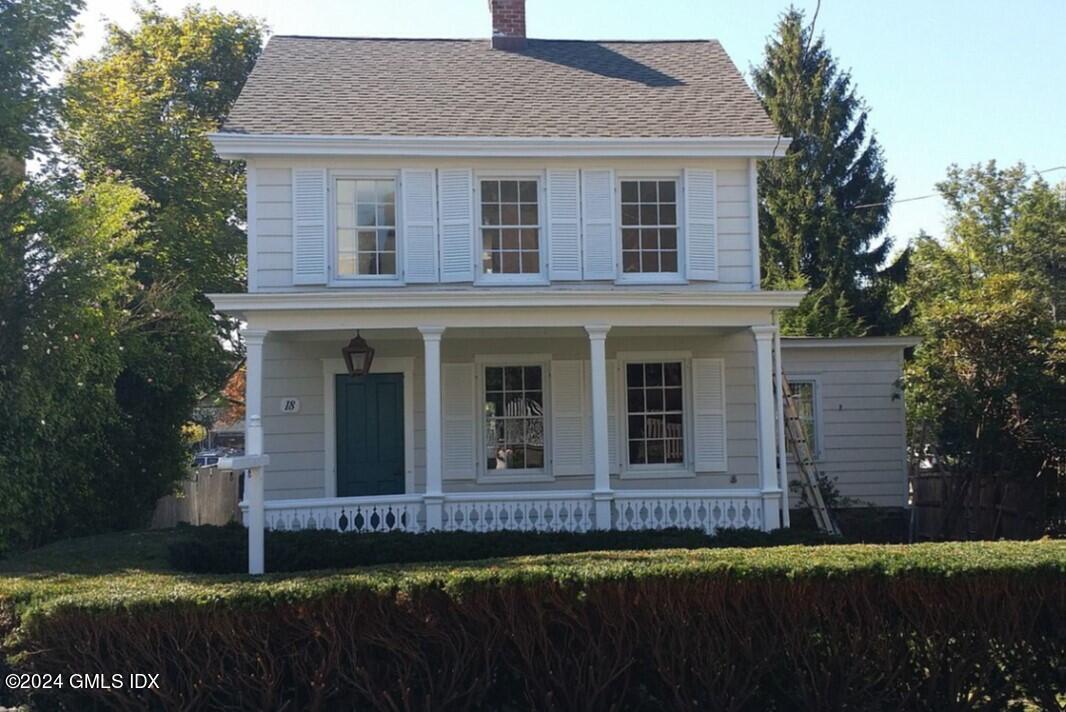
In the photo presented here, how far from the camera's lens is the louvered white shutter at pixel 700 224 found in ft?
45.8

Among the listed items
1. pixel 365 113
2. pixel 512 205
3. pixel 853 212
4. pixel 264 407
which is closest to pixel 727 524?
pixel 512 205

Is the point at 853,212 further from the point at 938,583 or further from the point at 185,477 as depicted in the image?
the point at 938,583

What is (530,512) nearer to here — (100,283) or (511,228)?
(511,228)

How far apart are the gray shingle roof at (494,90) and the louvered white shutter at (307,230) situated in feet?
2.31

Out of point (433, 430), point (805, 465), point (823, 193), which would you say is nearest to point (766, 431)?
point (805, 465)

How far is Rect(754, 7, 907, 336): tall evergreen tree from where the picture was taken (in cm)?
2783

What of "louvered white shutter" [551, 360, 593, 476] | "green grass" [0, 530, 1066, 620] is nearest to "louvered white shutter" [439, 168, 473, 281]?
"louvered white shutter" [551, 360, 593, 476]

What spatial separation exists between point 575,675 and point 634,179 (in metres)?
8.80

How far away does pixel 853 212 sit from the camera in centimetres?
2898

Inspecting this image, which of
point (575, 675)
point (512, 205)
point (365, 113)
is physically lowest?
point (575, 675)

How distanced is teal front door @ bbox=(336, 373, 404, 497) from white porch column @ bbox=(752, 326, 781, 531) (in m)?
4.73

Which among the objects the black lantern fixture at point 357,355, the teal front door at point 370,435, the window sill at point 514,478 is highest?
the black lantern fixture at point 357,355

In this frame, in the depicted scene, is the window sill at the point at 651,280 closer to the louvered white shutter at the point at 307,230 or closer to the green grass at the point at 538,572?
the louvered white shutter at the point at 307,230

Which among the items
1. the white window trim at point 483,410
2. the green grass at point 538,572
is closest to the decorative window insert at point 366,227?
the white window trim at point 483,410
